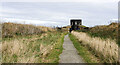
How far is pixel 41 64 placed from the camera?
19.2 ft

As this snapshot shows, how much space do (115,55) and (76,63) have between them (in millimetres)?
2129

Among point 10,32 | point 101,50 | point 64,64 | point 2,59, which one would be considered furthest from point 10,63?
point 10,32

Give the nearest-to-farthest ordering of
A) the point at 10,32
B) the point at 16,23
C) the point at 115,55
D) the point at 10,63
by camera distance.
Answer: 1. the point at 10,63
2. the point at 115,55
3. the point at 10,32
4. the point at 16,23

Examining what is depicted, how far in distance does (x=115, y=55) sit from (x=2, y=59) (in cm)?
582

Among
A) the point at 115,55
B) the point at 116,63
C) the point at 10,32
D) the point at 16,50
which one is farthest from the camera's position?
the point at 10,32

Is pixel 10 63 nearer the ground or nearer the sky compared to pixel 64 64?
nearer the sky

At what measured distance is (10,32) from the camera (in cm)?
1945

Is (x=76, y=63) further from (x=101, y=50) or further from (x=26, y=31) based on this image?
(x=26, y=31)

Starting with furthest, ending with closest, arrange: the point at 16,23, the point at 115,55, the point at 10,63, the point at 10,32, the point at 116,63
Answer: the point at 16,23, the point at 10,32, the point at 115,55, the point at 116,63, the point at 10,63

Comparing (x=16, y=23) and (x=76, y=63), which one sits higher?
(x=16, y=23)

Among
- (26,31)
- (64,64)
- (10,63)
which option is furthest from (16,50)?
(26,31)

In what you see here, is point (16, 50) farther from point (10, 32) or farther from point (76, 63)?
point (10, 32)

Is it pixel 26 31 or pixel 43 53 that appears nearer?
pixel 43 53

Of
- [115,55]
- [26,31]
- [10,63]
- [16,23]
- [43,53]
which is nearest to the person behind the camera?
[10,63]
